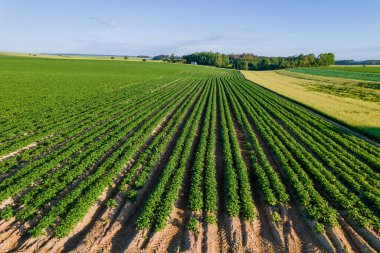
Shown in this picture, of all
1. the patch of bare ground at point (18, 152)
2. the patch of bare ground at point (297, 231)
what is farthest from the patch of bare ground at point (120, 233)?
the patch of bare ground at point (18, 152)

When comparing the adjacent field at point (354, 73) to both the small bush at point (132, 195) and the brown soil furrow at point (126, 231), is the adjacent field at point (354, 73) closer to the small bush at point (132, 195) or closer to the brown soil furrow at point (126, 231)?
the small bush at point (132, 195)

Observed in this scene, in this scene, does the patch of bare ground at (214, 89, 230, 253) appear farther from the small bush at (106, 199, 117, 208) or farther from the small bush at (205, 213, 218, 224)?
the small bush at (106, 199, 117, 208)

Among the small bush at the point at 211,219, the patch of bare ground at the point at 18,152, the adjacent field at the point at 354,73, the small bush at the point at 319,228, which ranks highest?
the small bush at the point at 211,219

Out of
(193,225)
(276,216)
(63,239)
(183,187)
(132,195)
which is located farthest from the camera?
(183,187)

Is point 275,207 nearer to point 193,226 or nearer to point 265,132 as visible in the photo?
point 193,226

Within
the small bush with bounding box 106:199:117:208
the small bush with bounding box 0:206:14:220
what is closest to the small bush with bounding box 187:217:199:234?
the small bush with bounding box 106:199:117:208

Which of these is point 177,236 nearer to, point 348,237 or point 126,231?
point 126,231

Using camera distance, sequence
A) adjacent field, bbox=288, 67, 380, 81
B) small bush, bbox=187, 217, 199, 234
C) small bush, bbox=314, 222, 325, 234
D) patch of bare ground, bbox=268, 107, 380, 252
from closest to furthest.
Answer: patch of bare ground, bbox=268, 107, 380, 252, small bush, bbox=187, 217, 199, 234, small bush, bbox=314, 222, 325, 234, adjacent field, bbox=288, 67, 380, 81

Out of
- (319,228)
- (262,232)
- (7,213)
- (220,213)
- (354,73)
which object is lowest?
(354,73)

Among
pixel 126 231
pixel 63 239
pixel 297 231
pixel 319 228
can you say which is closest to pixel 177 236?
pixel 126 231

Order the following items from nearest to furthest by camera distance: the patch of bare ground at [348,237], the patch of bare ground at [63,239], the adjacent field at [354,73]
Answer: the patch of bare ground at [63,239] → the patch of bare ground at [348,237] → the adjacent field at [354,73]
